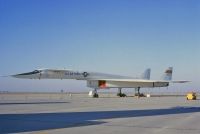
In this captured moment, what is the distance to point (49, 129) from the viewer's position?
1302 centimetres

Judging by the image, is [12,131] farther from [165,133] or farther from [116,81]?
[116,81]

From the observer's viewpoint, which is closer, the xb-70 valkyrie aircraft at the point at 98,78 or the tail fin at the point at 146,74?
the xb-70 valkyrie aircraft at the point at 98,78

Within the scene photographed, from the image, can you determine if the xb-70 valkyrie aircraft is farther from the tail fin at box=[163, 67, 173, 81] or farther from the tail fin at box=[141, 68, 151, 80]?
the tail fin at box=[141, 68, 151, 80]

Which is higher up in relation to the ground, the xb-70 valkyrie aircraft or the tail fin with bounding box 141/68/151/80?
the tail fin with bounding box 141/68/151/80

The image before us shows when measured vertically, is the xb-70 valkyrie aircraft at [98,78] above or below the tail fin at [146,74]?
below

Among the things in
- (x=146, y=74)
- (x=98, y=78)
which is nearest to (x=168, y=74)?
(x=146, y=74)

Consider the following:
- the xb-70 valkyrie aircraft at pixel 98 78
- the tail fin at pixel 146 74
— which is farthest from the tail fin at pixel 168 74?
the tail fin at pixel 146 74

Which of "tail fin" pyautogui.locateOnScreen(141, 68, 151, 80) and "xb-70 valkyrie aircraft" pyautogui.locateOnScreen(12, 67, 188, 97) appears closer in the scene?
"xb-70 valkyrie aircraft" pyautogui.locateOnScreen(12, 67, 188, 97)

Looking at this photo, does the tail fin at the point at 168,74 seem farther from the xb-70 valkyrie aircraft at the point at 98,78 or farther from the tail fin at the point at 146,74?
the tail fin at the point at 146,74

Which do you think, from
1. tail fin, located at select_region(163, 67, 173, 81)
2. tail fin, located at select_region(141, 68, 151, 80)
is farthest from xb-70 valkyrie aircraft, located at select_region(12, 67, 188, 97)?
tail fin, located at select_region(141, 68, 151, 80)

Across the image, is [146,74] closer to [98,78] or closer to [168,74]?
[168,74]

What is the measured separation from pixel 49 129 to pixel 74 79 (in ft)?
159

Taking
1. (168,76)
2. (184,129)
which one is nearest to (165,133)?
(184,129)

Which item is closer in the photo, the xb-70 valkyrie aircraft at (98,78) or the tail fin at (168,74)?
the xb-70 valkyrie aircraft at (98,78)
